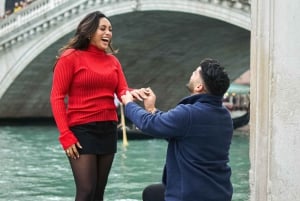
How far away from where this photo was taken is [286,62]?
162 centimetres

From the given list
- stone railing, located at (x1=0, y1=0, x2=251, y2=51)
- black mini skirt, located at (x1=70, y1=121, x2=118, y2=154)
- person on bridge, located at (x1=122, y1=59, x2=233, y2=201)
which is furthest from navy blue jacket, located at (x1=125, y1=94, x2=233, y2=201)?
stone railing, located at (x1=0, y1=0, x2=251, y2=51)

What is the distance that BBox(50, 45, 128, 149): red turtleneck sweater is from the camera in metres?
1.90

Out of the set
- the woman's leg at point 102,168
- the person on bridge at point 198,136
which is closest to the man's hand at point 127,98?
the person on bridge at point 198,136

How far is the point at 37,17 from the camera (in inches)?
439

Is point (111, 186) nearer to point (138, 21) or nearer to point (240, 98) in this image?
point (138, 21)

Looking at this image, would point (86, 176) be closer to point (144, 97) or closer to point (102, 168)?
point (102, 168)

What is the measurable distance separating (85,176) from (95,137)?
0.11m

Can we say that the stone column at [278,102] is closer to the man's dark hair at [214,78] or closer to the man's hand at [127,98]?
the man's dark hair at [214,78]

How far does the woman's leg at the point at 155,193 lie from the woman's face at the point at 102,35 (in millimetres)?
422

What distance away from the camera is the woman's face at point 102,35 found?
1938 millimetres

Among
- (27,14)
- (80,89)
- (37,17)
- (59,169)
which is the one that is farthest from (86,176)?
(27,14)

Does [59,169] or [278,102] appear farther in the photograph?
[59,169]

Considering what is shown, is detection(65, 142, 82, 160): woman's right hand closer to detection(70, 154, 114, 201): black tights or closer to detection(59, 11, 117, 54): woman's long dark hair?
detection(70, 154, 114, 201): black tights

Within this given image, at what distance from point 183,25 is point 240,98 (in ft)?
27.7
